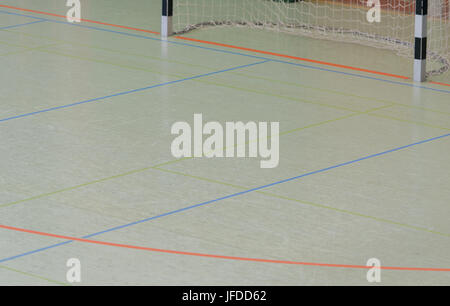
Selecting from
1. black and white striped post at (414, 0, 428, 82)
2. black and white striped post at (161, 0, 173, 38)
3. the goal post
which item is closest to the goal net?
the goal post

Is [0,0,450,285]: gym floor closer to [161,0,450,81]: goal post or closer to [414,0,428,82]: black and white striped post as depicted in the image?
[414,0,428,82]: black and white striped post

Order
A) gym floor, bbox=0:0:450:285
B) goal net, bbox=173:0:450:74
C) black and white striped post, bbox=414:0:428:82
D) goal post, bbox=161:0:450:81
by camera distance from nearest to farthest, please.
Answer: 1. gym floor, bbox=0:0:450:285
2. black and white striped post, bbox=414:0:428:82
3. goal post, bbox=161:0:450:81
4. goal net, bbox=173:0:450:74

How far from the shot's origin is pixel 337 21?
11102 mm

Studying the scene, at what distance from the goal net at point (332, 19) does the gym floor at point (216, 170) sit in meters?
0.42

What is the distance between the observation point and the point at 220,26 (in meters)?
10.6

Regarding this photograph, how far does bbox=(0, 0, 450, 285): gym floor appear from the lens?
4629mm

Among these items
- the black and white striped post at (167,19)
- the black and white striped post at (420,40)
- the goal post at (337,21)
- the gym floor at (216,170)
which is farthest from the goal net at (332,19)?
the black and white striped post at (420,40)

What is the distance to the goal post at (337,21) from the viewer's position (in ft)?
31.4

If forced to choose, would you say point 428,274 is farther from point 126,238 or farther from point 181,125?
point 181,125

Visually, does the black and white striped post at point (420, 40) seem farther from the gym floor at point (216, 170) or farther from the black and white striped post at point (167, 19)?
the black and white striped post at point (167, 19)

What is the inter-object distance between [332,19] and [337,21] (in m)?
0.13

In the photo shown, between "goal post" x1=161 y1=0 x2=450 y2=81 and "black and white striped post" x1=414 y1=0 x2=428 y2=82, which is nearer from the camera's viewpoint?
"black and white striped post" x1=414 y1=0 x2=428 y2=82

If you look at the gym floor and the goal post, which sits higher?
the goal post

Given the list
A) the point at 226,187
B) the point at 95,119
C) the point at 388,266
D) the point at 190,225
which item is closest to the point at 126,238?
the point at 190,225
